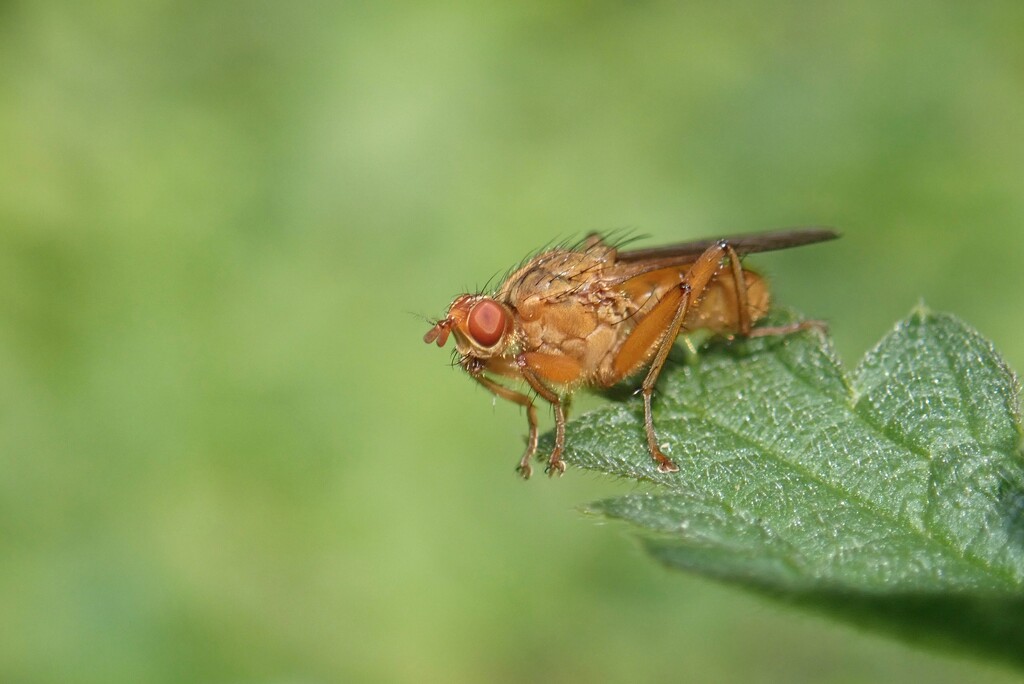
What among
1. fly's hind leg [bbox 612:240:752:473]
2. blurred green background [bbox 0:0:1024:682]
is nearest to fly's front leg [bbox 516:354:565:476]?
fly's hind leg [bbox 612:240:752:473]

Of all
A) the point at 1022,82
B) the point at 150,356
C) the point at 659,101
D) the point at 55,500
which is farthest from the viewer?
the point at 659,101

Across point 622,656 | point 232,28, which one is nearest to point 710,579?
point 622,656

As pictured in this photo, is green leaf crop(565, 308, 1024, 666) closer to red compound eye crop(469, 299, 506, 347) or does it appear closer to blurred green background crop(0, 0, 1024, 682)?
red compound eye crop(469, 299, 506, 347)

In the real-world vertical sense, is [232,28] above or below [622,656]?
above

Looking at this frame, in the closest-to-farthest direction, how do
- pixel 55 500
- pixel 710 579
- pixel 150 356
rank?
pixel 710 579 → pixel 55 500 → pixel 150 356

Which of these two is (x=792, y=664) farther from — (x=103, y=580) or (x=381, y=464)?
(x=103, y=580)

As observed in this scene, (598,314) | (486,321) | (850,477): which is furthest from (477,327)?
(850,477)

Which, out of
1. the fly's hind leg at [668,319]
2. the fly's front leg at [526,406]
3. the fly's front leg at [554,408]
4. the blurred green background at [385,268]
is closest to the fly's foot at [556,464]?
the fly's front leg at [554,408]

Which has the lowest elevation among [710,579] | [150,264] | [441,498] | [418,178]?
[710,579]
